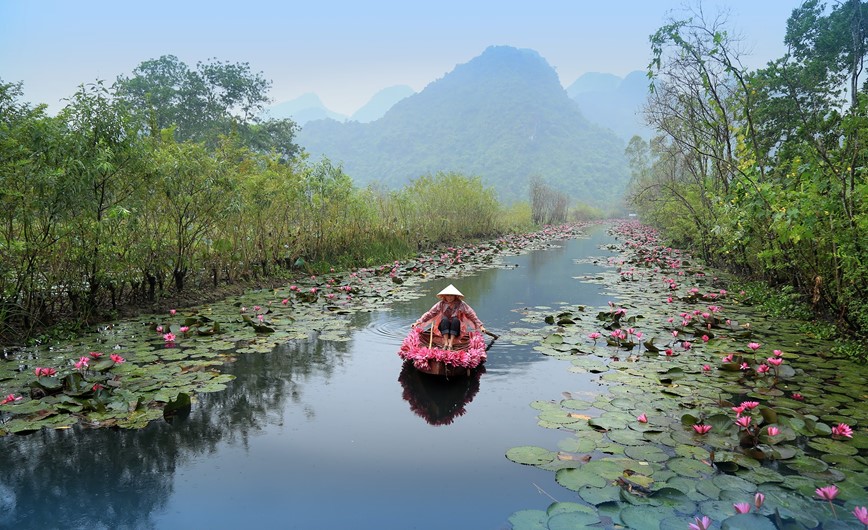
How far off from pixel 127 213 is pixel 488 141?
10430cm

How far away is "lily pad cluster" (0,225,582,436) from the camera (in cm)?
460

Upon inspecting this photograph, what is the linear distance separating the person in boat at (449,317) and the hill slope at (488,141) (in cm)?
7073

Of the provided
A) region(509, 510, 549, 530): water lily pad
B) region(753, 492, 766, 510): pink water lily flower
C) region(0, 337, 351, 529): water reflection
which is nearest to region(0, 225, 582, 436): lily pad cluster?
region(0, 337, 351, 529): water reflection

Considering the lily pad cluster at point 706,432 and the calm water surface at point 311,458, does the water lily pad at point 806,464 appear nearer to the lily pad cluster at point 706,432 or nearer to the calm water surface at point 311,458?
the lily pad cluster at point 706,432

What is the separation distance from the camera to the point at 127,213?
6543 mm

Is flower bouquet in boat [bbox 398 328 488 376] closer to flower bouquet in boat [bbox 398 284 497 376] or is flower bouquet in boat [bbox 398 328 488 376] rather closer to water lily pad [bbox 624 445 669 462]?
Result: flower bouquet in boat [bbox 398 284 497 376]

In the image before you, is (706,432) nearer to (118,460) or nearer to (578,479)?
(578,479)

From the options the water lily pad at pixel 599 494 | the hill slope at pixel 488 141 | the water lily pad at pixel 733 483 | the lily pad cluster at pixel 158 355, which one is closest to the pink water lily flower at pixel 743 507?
the water lily pad at pixel 733 483

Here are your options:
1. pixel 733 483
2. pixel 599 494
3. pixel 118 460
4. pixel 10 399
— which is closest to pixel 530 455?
pixel 599 494

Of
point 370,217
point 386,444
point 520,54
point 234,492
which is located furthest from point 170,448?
point 520,54

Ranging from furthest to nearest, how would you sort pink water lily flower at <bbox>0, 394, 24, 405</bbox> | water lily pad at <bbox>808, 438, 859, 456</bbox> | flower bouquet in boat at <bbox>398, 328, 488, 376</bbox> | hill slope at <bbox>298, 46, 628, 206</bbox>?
1. hill slope at <bbox>298, 46, 628, 206</bbox>
2. flower bouquet in boat at <bbox>398, 328, 488, 376</bbox>
3. pink water lily flower at <bbox>0, 394, 24, 405</bbox>
4. water lily pad at <bbox>808, 438, 859, 456</bbox>

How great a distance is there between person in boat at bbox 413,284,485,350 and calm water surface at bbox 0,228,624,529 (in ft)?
2.20

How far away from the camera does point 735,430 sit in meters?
4.15

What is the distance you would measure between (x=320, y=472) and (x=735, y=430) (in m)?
3.45
